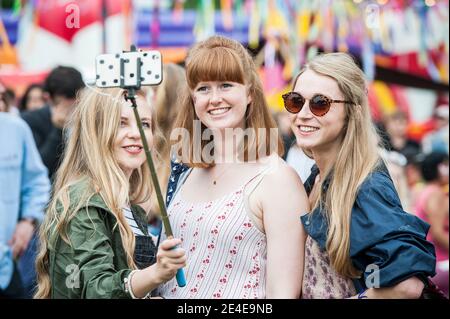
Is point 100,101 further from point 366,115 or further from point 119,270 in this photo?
point 366,115

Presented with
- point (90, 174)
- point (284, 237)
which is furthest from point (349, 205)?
point (90, 174)

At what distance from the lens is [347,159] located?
9.76 feet

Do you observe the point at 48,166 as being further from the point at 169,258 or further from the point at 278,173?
the point at 169,258

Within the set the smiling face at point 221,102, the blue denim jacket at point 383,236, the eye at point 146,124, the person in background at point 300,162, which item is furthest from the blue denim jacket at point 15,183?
the blue denim jacket at point 383,236

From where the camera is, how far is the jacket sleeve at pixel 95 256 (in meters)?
2.85

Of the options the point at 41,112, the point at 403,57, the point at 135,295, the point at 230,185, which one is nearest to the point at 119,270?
the point at 135,295

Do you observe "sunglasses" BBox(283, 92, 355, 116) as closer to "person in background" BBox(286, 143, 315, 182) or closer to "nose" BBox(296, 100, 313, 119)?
"nose" BBox(296, 100, 313, 119)

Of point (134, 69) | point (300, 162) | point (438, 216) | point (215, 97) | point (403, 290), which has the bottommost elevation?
point (438, 216)

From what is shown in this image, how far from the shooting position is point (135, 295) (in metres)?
2.83

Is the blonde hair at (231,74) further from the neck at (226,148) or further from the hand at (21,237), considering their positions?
the hand at (21,237)

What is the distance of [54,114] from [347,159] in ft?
10.8

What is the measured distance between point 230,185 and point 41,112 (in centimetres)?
312

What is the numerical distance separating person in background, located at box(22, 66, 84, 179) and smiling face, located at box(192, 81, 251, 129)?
2.65 metres

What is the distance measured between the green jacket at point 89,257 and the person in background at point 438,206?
273 cm
